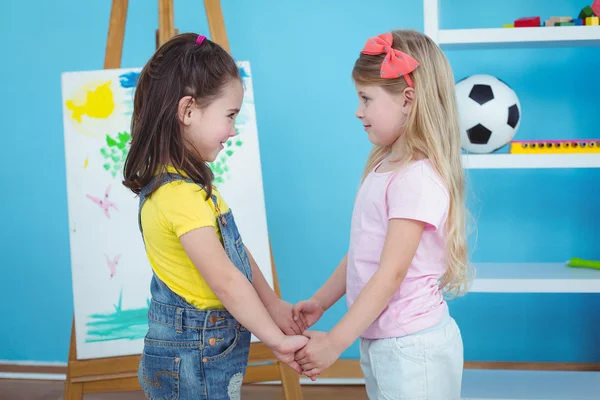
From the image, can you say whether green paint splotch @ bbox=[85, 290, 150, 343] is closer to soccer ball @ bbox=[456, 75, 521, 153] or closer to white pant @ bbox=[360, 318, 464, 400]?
white pant @ bbox=[360, 318, 464, 400]

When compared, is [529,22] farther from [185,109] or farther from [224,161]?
[185,109]

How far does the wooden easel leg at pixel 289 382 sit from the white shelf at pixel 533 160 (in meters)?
0.79

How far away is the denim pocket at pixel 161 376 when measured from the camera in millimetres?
1274

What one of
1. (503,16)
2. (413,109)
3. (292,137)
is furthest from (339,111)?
(413,109)

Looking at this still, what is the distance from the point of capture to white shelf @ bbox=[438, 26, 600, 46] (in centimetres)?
192

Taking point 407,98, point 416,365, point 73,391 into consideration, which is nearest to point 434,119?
point 407,98

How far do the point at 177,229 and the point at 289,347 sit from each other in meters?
0.32

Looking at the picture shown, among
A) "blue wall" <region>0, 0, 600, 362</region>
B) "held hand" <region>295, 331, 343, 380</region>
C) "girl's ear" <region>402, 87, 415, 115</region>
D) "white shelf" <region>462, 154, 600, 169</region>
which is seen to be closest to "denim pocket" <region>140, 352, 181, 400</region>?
"held hand" <region>295, 331, 343, 380</region>

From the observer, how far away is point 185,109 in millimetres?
1302

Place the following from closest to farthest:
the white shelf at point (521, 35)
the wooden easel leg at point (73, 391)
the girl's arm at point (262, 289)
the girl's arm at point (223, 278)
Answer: the girl's arm at point (223, 278), the girl's arm at point (262, 289), the white shelf at point (521, 35), the wooden easel leg at point (73, 391)

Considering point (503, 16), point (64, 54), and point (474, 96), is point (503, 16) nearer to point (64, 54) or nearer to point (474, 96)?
point (474, 96)

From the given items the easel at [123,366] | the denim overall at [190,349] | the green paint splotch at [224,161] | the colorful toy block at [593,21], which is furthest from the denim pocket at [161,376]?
the colorful toy block at [593,21]

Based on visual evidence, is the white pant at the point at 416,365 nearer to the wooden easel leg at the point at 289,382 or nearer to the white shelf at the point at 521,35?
→ the wooden easel leg at the point at 289,382

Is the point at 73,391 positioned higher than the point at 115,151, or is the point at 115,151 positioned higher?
the point at 115,151
